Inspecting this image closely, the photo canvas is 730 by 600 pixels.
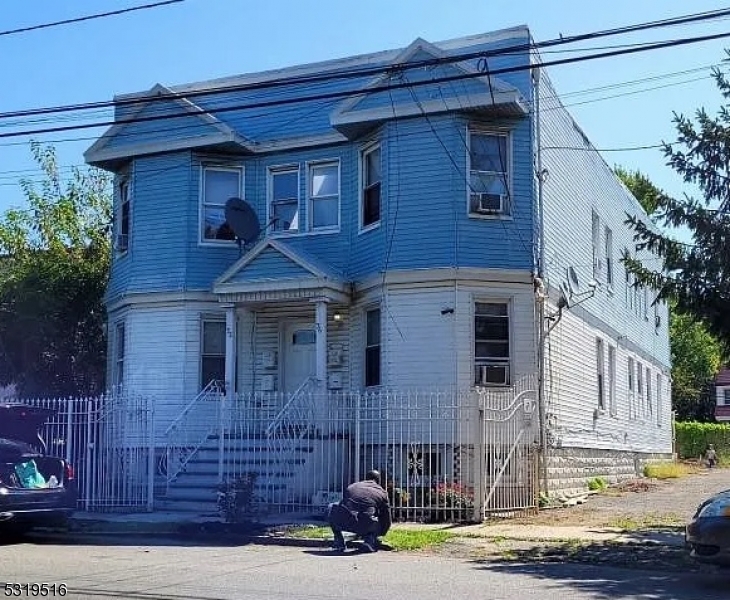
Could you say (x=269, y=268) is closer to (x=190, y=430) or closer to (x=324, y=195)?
(x=324, y=195)

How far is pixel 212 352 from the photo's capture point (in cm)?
2095

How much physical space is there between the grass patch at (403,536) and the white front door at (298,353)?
6199mm

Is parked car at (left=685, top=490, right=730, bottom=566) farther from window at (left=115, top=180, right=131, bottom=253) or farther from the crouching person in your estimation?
window at (left=115, top=180, right=131, bottom=253)

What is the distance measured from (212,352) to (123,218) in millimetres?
4064

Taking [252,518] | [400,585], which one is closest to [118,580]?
[400,585]

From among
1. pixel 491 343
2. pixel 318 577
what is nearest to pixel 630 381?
pixel 491 343

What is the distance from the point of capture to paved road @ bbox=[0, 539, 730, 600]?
927 centimetres

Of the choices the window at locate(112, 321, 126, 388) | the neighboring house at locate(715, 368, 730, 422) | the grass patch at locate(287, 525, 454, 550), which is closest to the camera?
the grass patch at locate(287, 525, 454, 550)

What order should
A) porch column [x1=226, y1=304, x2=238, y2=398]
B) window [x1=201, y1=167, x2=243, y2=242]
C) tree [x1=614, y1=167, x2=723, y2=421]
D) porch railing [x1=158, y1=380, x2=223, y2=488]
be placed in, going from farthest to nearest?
1. tree [x1=614, y1=167, x2=723, y2=421]
2. window [x1=201, y1=167, x2=243, y2=242]
3. porch column [x1=226, y1=304, x2=238, y2=398]
4. porch railing [x1=158, y1=380, x2=223, y2=488]

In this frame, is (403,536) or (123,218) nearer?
(403,536)

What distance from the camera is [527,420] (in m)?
17.9

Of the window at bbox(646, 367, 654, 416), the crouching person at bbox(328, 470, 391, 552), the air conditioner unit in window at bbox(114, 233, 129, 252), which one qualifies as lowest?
the crouching person at bbox(328, 470, 391, 552)

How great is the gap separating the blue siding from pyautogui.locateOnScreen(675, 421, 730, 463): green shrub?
1139 inches

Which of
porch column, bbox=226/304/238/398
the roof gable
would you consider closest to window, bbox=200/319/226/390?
porch column, bbox=226/304/238/398
